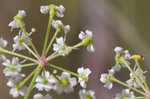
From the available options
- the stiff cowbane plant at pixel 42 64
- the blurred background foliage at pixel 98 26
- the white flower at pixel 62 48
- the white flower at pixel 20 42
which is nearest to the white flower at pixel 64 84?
the stiff cowbane plant at pixel 42 64

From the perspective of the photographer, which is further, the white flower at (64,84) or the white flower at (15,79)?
the white flower at (64,84)

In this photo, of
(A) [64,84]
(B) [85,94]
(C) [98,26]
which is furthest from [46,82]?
(C) [98,26]

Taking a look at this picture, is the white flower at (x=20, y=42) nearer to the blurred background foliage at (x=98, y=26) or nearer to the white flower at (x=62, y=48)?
the white flower at (x=62, y=48)

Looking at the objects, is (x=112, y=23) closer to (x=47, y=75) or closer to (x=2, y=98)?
(x=2, y=98)

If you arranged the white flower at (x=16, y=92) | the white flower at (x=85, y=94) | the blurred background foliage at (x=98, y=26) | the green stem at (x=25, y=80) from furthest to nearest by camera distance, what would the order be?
the blurred background foliage at (x=98, y=26) → the white flower at (x=85, y=94) → the white flower at (x=16, y=92) → the green stem at (x=25, y=80)

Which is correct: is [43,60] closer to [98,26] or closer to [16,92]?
[16,92]

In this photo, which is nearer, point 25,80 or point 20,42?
point 25,80

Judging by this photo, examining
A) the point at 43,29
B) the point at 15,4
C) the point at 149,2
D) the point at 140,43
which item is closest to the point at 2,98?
the point at 43,29

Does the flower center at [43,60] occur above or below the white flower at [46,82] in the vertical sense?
above
